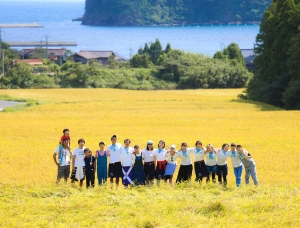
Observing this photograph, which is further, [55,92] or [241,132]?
[55,92]

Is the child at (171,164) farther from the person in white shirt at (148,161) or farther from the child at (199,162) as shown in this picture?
the child at (199,162)

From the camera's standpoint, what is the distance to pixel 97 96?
2197 inches

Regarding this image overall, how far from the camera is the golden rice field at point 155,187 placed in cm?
1253

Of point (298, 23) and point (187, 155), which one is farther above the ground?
point (298, 23)

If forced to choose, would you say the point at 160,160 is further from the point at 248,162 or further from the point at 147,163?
the point at 248,162

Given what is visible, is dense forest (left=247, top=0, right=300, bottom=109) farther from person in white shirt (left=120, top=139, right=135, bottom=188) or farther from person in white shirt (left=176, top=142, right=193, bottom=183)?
person in white shirt (left=120, top=139, right=135, bottom=188)

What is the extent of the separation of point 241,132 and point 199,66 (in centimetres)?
4760

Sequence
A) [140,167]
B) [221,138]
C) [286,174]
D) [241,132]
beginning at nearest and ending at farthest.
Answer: [140,167], [286,174], [221,138], [241,132]

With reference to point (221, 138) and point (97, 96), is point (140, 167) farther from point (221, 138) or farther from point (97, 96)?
point (97, 96)

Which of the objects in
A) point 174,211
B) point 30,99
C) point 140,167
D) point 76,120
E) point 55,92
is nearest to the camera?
point 174,211

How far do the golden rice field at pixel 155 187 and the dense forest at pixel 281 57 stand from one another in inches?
70.4

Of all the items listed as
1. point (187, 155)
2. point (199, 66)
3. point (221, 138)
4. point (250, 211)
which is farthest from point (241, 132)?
point (199, 66)

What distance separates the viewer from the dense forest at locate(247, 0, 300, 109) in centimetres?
4353

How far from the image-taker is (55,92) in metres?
60.5
